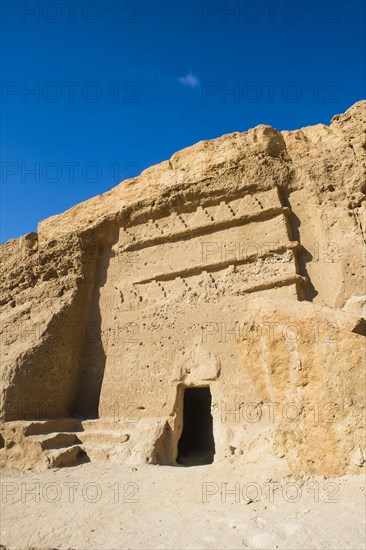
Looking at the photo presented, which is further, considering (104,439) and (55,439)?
(104,439)

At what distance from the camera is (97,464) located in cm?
732

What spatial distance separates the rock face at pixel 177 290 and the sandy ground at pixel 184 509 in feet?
2.35

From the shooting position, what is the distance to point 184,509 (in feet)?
14.9

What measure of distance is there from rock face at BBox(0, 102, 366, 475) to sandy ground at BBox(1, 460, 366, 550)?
72 centimetres

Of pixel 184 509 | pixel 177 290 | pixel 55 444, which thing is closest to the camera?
pixel 184 509

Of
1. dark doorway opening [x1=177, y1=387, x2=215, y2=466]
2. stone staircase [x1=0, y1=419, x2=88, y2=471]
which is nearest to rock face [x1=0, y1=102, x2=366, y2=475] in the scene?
stone staircase [x1=0, y1=419, x2=88, y2=471]

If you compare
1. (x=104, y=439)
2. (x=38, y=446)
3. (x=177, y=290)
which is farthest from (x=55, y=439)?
(x=177, y=290)

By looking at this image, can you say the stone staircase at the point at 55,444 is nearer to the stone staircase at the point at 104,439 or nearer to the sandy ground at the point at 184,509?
the stone staircase at the point at 104,439

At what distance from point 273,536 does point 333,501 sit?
2.46 feet

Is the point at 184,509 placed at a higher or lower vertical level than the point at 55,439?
lower

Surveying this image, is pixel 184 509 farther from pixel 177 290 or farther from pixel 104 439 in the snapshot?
pixel 177 290

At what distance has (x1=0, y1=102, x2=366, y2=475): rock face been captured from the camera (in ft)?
24.6

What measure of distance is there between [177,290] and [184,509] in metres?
5.23

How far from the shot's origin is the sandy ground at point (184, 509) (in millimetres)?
3262
